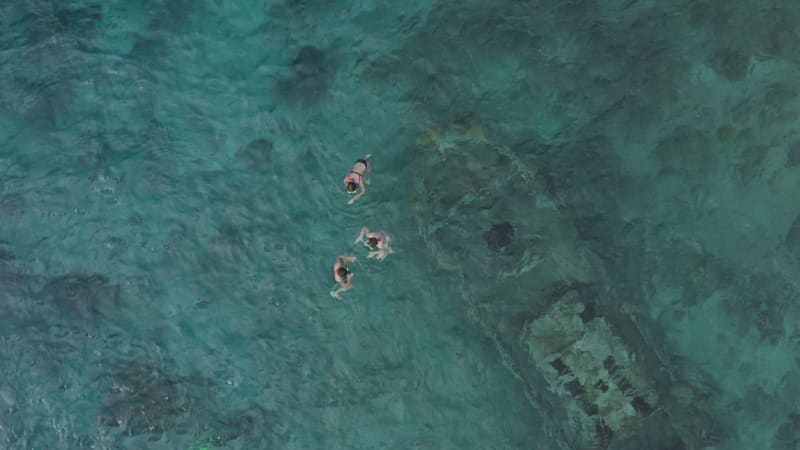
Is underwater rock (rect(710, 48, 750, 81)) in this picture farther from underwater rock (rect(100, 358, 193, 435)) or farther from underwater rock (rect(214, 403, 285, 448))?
underwater rock (rect(100, 358, 193, 435))

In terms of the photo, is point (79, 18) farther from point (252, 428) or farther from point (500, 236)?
point (500, 236)

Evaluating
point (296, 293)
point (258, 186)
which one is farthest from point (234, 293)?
point (258, 186)

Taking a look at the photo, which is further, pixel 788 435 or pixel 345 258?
pixel 345 258

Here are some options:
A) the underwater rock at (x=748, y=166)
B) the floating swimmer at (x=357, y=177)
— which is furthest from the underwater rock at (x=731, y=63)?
the floating swimmer at (x=357, y=177)

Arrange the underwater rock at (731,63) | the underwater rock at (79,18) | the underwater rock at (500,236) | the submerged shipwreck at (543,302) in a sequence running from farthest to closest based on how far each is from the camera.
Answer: the underwater rock at (79,18) < the underwater rock at (500,236) < the underwater rock at (731,63) < the submerged shipwreck at (543,302)

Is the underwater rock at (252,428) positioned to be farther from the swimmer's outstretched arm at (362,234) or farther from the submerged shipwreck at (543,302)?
the submerged shipwreck at (543,302)

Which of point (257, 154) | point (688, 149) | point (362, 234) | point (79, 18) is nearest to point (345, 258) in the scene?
point (362, 234)

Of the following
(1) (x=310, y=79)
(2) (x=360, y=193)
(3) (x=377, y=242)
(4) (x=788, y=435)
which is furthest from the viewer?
(1) (x=310, y=79)

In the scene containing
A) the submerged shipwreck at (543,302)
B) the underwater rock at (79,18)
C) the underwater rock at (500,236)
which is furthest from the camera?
the underwater rock at (79,18)
